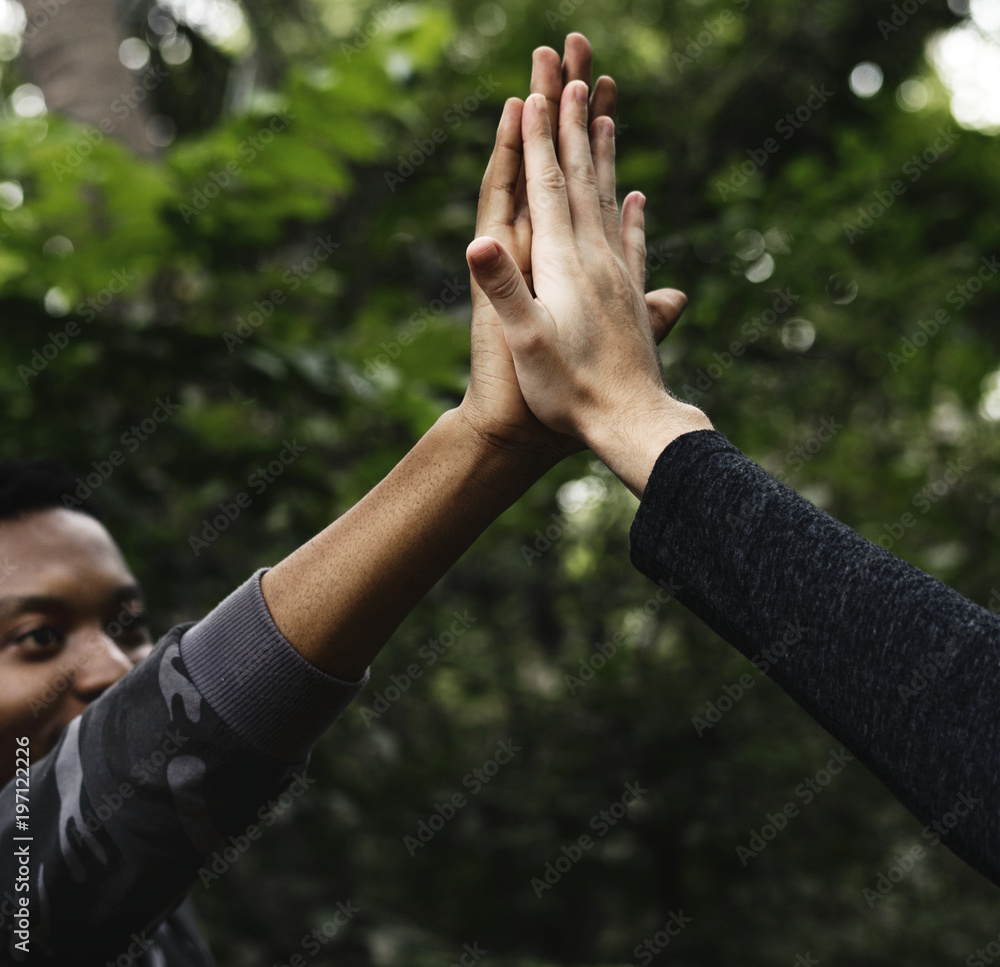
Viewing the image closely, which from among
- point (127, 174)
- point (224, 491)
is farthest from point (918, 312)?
point (127, 174)

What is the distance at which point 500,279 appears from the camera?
1.06 meters

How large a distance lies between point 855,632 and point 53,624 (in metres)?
1.15

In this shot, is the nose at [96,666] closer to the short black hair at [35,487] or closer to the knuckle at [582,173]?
the short black hair at [35,487]

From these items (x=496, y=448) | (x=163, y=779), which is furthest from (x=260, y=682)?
(x=496, y=448)

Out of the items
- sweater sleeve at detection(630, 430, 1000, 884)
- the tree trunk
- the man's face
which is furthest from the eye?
the tree trunk

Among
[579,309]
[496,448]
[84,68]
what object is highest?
[84,68]

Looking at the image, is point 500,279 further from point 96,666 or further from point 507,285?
point 96,666

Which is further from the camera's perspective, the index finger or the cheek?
the cheek

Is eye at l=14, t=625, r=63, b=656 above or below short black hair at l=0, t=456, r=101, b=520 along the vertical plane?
below

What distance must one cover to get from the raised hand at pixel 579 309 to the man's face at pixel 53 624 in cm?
80

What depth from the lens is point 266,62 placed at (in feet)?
13.2

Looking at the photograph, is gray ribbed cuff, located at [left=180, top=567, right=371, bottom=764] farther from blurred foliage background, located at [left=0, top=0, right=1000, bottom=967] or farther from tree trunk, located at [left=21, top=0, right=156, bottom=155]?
tree trunk, located at [left=21, top=0, right=156, bottom=155]

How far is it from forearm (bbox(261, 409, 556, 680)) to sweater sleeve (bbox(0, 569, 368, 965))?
0.10 feet

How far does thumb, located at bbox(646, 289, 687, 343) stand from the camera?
131 cm
